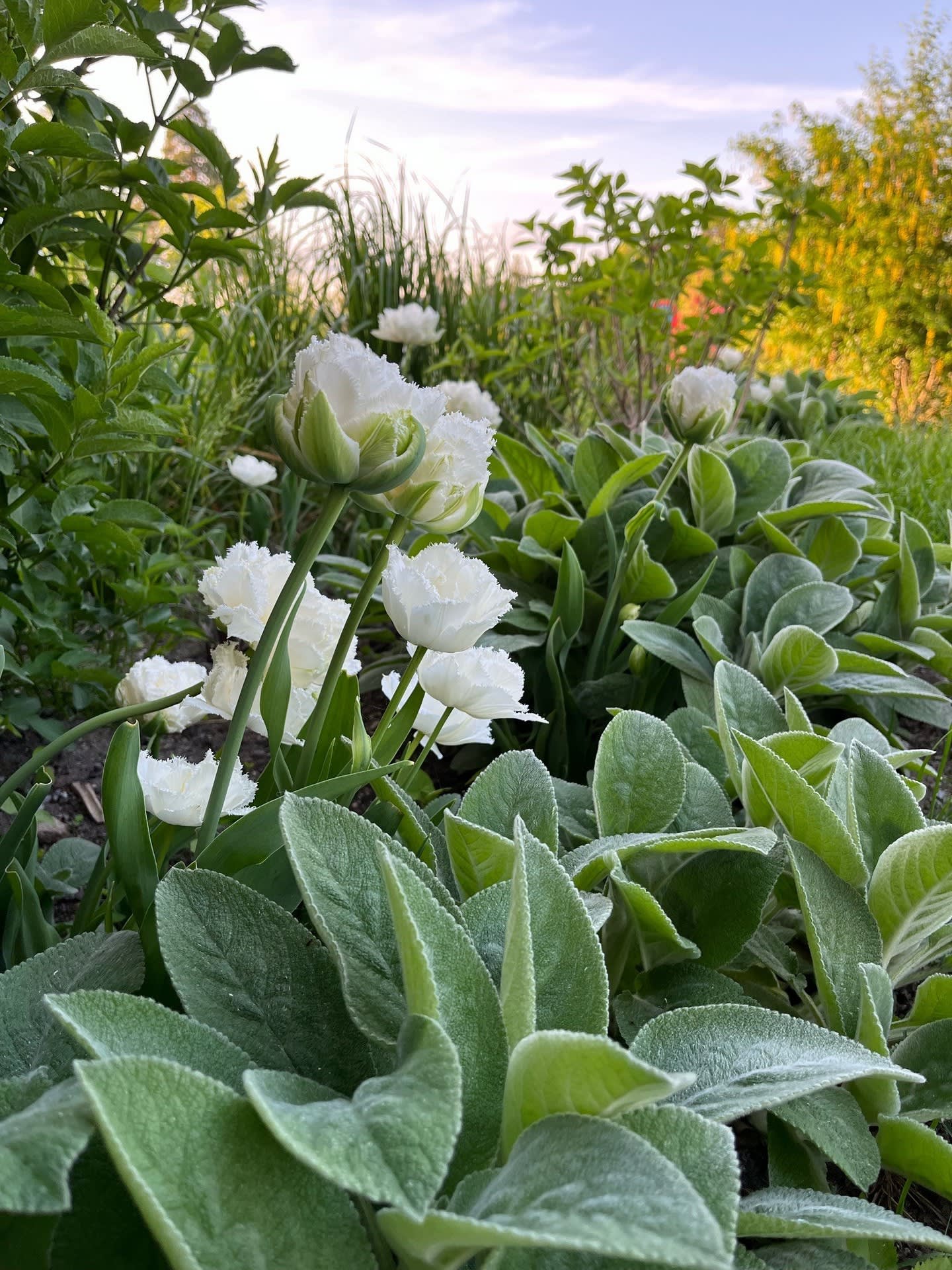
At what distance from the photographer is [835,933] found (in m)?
0.73

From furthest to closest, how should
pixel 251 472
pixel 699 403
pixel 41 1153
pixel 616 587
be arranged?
1. pixel 251 472
2. pixel 616 587
3. pixel 699 403
4. pixel 41 1153

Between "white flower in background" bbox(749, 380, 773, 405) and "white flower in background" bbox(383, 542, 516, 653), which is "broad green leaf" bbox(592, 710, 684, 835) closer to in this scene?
"white flower in background" bbox(383, 542, 516, 653)

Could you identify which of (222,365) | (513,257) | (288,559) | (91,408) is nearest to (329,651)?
(288,559)

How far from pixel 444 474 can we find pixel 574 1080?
1.16 ft

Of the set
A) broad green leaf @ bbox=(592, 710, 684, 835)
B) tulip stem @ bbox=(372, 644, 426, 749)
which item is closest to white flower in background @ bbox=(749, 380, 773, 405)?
broad green leaf @ bbox=(592, 710, 684, 835)

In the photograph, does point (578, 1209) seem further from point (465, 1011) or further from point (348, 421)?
point (348, 421)

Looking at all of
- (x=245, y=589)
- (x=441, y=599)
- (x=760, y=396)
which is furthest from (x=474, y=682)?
(x=760, y=396)

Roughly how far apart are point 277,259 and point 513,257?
1234 millimetres

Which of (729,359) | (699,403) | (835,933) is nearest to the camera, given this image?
(835,933)

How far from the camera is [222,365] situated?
2.72 m

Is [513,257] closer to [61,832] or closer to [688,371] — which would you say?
[688,371]

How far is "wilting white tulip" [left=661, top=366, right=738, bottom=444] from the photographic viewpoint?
1.26m

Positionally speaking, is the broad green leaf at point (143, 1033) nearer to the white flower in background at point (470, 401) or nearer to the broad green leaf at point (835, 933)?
the broad green leaf at point (835, 933)

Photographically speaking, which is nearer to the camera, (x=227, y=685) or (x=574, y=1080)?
(x=574, y=1080)
